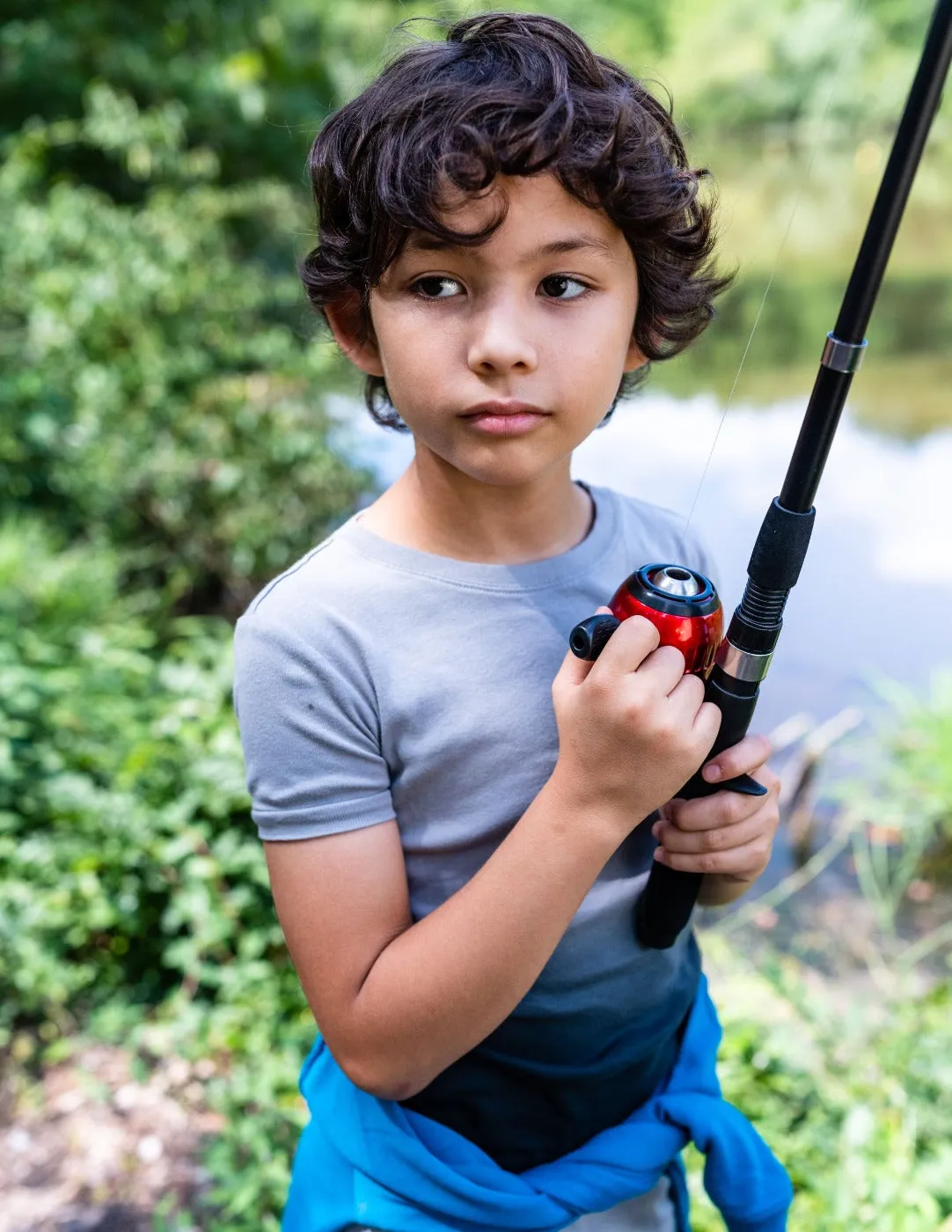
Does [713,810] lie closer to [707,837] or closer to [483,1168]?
[707,837]

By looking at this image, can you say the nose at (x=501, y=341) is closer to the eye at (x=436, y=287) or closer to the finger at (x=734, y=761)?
the eye at (x=436, y=287)

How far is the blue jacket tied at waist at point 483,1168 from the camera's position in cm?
106

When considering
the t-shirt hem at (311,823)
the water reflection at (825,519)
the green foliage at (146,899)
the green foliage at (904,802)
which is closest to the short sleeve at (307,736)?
the t-shirt hem at (311,823)

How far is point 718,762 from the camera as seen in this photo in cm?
100

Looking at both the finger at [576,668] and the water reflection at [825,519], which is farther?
the water reflection at [825,519]

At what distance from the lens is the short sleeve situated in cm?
99

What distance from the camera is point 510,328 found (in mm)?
936

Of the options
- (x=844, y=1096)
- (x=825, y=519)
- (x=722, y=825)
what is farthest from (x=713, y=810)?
(x=825, y=519)

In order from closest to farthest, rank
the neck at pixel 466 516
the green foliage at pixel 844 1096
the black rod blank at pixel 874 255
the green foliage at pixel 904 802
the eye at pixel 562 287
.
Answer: the black rod blank at pixel 874 255, the eye at pixel 562 287, the neck at pixel 466 516, the green foliage at pixel 844 1096, the green foliage at pixel 904 802

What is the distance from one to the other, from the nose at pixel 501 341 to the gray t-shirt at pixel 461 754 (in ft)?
0.79

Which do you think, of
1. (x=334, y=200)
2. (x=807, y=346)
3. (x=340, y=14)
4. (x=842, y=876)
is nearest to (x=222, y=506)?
(x=842, y=876)

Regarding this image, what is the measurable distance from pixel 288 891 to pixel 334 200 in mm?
714

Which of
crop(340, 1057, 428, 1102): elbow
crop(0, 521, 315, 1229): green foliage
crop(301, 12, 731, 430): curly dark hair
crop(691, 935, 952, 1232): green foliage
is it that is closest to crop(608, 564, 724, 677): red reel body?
crop(301, 12, 731, 430): curly dark hair

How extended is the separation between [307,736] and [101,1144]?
5.55ft
